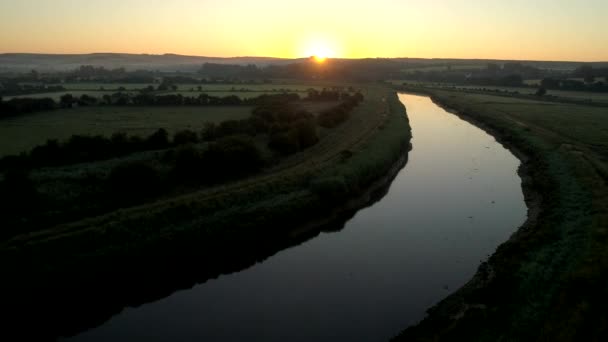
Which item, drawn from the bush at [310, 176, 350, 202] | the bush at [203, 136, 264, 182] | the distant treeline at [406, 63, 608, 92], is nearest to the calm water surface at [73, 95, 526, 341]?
the bush at [310, 176, 350, 202]

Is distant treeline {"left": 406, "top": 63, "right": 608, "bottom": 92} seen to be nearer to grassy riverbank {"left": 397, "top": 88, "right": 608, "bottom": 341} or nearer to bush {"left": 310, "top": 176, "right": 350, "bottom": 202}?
grassy riverbank {"left": 397, "top": 88, "right": 608, "bottom": 341}

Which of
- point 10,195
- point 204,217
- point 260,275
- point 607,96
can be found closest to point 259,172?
point 204,217

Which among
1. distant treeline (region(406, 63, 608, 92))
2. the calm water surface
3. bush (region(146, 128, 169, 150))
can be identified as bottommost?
the calm water surface

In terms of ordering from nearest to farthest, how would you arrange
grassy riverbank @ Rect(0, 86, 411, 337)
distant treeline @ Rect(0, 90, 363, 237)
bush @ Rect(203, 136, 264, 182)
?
grassy riverbank @ Rect(0, 86, 411, 337)
distant treeline @ Rect(0, 90, 363, 237)
bush @ Rect(203, 136, 264, 182)

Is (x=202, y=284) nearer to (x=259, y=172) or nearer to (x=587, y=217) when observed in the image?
(x=259, y=172)

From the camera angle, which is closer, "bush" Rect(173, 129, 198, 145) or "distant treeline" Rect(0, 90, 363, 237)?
"distant treeline" Rect(0, 90, 363, 237)

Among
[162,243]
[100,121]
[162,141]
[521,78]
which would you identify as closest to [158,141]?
[162,141]

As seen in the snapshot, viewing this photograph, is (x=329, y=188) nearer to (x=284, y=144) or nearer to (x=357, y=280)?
(x=357, y=280)

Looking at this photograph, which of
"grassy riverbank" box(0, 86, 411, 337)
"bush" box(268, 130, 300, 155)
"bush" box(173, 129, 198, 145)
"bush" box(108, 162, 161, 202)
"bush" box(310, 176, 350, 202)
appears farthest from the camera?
"bush" box(173, 129, 198, 145)
